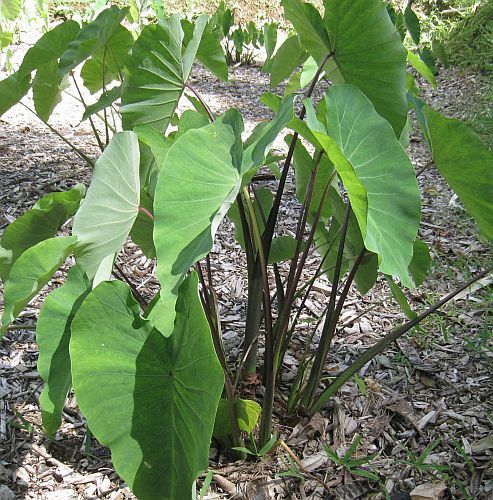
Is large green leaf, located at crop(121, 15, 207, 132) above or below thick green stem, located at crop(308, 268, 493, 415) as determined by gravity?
above

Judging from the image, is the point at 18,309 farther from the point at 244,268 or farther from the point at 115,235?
the point at 244,268

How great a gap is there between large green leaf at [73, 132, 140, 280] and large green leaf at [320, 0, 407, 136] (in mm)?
443

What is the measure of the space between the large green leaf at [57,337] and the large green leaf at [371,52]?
0.63 meters

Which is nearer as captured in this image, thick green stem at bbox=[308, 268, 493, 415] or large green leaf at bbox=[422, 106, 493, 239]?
large green leaf at bbox=[422, 106, 493, 239]

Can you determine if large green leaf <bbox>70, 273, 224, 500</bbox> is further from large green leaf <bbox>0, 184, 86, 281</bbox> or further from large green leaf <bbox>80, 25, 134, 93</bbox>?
large green leaf <bbox>80, 25, 134, 93</bbox>

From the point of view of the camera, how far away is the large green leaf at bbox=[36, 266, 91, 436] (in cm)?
99

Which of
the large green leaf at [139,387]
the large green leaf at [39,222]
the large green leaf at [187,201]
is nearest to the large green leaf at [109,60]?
the large green leaf at [39,222]

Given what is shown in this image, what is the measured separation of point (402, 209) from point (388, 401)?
0.68 metres

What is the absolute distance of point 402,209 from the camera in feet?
2.96

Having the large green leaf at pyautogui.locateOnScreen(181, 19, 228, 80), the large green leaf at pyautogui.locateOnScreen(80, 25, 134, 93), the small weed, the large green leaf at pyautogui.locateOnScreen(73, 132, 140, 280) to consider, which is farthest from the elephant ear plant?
the large green leaf at pyautogui.locateOnScreen(80, 25, 134, 93)

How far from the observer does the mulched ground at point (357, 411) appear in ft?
3.91

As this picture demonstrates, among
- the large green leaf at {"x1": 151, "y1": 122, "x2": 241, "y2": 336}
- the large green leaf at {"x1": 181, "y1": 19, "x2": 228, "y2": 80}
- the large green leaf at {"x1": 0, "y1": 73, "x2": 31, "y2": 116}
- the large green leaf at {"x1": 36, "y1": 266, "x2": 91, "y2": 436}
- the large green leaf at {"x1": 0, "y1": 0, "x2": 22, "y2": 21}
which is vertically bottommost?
the large green leaf at {"x1": 36, "y1": 266, "x2": 91, "y2": 436}

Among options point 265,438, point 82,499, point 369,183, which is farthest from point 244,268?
point 369,183

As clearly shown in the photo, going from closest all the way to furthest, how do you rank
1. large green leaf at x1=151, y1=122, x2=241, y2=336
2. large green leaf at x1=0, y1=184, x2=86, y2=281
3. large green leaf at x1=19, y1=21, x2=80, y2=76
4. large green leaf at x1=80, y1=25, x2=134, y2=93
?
large green leaf at x1=151, y1=122, x2=241, y2=336 < large green leaf at x1=0, y1=184, x2=86, y2=281 < large green leaf at x1=19, y1=21, x2=80, y2=76 < large green leaf at x1=80, y1=25, x2=134, y2=93
